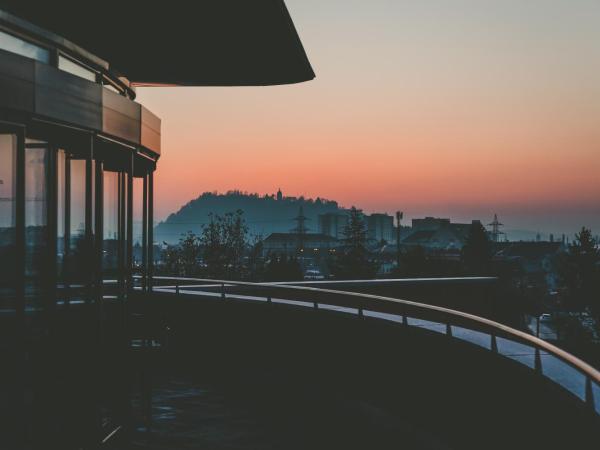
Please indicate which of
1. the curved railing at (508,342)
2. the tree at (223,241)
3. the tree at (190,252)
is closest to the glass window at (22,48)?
the curved railing at (508,342)

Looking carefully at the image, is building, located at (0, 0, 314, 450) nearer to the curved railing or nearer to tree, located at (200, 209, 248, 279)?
the curved railing

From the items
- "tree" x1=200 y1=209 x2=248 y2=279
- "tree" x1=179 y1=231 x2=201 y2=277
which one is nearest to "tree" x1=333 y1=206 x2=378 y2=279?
"tree" x1=179 y1=231 x2=201 y2=277

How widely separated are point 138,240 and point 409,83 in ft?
38.5

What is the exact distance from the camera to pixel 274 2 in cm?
651

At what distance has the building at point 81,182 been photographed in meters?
5.17

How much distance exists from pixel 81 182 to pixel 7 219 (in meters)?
1.49

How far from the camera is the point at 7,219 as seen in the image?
5.00 m

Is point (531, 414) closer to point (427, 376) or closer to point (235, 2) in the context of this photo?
point (427, 376)

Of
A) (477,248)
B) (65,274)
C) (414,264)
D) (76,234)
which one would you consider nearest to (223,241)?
(414,264)

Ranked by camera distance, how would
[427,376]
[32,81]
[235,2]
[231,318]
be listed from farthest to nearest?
1. [231,318]
2. [427,376]
3. [235,2]
4. [32,81]

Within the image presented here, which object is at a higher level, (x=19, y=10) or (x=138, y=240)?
(x=19, y=10)

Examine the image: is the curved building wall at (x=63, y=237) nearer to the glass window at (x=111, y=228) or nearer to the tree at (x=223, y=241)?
the glass window at (x=111, y=228)

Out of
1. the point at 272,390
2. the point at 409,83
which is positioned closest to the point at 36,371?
the point at 272,390

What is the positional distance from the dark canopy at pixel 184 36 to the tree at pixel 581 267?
302 ft
